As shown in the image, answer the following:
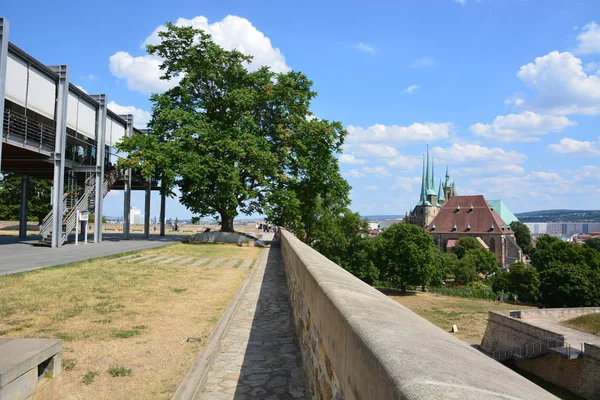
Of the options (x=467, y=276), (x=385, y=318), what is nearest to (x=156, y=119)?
(x=385, y=318)

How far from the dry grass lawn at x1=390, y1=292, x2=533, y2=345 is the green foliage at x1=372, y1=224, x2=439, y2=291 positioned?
8.40ft

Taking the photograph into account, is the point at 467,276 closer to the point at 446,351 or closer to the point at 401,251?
the point at 401,251

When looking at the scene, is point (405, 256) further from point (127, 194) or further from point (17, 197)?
point (17, 197)

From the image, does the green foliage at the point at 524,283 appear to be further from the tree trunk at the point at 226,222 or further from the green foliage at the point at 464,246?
the tree trunk at the point at 226,222

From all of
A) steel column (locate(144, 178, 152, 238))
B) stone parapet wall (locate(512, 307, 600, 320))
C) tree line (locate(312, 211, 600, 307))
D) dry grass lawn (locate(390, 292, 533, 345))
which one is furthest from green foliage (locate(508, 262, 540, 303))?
steel column (locate(144, 178, 152, 238))

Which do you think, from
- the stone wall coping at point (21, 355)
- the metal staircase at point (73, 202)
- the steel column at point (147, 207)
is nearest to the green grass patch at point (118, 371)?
the stone wall coping at point (21, 355)

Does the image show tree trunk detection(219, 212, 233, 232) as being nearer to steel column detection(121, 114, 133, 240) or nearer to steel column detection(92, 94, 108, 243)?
steel column detection(121, 114, 133, 240)

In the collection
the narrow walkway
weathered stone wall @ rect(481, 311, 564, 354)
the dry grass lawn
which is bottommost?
the dry grass lawn

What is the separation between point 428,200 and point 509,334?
106120 mm

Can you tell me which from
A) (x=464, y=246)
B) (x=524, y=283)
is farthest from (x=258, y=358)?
(x=464, y=246)

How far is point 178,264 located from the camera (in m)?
16.6

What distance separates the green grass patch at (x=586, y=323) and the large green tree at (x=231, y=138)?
791 inches

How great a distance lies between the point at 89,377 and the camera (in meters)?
5.07

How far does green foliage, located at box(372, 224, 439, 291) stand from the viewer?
5531 cm
